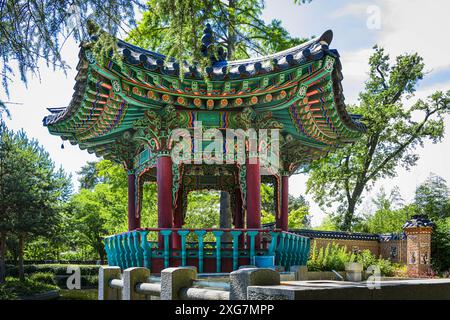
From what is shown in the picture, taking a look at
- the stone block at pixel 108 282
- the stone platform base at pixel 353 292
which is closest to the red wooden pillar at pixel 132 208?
the stone block at pixel 108 282

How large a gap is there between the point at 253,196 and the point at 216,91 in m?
2.14

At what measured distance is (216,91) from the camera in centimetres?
955

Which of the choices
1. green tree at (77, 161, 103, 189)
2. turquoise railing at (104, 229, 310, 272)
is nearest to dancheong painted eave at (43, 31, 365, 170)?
turquoise railing at (104, 229, 310, 272)

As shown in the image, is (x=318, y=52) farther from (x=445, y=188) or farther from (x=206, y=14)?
(x=445, y=188)

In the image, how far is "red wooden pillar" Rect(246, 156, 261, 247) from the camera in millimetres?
10000

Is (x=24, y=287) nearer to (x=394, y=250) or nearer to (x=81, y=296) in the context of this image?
(x=81, y=296)

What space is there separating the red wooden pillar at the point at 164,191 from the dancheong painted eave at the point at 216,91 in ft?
2.76

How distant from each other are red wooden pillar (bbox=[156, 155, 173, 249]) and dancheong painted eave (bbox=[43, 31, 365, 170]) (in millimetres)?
840

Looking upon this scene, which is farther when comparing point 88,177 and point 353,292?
point 88,177

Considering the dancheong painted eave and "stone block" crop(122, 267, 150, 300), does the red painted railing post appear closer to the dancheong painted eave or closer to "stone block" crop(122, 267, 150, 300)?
the dancheong painted eave

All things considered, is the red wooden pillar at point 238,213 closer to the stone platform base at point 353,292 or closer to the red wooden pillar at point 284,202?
the red wooden pillar at point 284,202

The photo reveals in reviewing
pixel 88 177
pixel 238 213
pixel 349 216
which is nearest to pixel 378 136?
pixel 349 216

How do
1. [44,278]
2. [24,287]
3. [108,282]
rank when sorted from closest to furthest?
1. [108,282]
2. [24,287]
3. [44,278]
